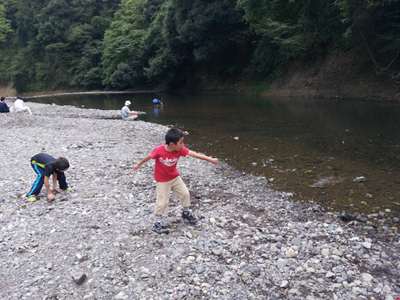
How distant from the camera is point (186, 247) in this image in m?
5.74

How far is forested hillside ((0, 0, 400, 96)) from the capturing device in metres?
25.0

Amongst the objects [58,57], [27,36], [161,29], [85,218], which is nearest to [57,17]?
[58,57]

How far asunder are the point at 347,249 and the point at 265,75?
35796 mm

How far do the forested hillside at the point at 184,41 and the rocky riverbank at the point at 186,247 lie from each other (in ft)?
57.4

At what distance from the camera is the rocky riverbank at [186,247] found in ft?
15.5

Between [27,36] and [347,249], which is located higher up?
[347,249]

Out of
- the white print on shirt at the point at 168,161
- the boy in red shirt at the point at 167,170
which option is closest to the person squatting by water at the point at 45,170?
the boy in red shirt at the point at 167,170

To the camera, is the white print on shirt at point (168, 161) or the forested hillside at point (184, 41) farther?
the forested hillside at point (184, 41)

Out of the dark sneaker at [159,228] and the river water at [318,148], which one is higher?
the dark sneaker at [159,228]

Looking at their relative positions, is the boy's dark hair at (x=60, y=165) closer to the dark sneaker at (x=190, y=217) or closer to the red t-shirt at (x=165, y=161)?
the red t-shirt at (x=165, y=161)

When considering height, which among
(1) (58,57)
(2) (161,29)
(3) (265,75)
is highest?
(2) (161,29)

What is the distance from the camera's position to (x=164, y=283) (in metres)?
4.82

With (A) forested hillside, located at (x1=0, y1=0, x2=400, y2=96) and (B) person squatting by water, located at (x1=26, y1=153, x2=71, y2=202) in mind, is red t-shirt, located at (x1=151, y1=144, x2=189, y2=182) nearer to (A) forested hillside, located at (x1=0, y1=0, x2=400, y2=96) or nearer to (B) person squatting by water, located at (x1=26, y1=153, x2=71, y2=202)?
(B) person squatting by water, located at (x1=26, y1=153, x2=71, y2=202)

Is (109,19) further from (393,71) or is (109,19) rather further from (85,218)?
(85,218)
